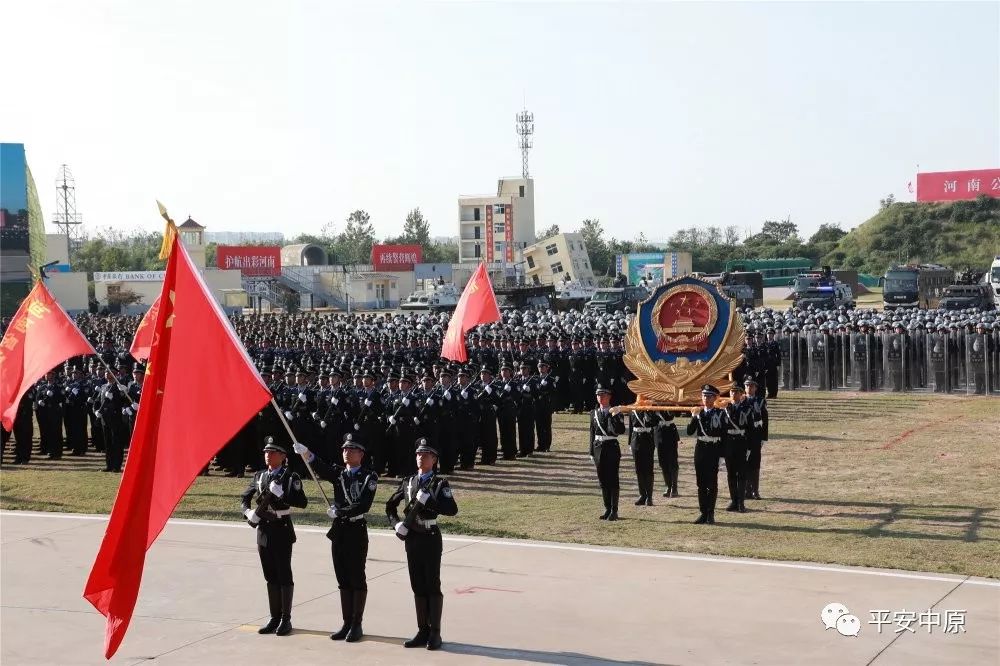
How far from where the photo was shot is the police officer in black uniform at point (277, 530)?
8484 mm

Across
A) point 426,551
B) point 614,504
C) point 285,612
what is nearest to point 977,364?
point 614,504

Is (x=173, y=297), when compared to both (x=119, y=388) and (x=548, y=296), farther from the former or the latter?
(x=548, y=296)

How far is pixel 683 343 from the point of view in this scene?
18.4 meters

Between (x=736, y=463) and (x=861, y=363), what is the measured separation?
43.7 feet

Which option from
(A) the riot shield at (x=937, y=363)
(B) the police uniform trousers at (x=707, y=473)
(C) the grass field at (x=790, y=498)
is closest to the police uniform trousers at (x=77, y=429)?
(C) the grass field at (x=790, y=498)

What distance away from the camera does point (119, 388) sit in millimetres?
16672

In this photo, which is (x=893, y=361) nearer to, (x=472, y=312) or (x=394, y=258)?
(x=472, y=312)

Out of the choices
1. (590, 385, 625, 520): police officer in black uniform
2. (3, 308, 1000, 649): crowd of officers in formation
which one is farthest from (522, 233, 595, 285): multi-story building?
(590, 385, 625, 520): police officer in black uniform

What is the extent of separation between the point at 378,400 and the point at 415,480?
7224 millimetres

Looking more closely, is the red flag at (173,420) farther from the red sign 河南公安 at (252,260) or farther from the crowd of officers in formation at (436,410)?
the red sign 河南公安 at (252,260)

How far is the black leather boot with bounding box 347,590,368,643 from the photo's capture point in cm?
834

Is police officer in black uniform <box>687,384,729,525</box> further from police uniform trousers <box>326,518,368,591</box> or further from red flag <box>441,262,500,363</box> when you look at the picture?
red flag <box>441,262,500,363</box>

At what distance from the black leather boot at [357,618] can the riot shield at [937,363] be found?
18546 mm

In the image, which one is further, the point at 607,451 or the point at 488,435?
the point at 488,435
